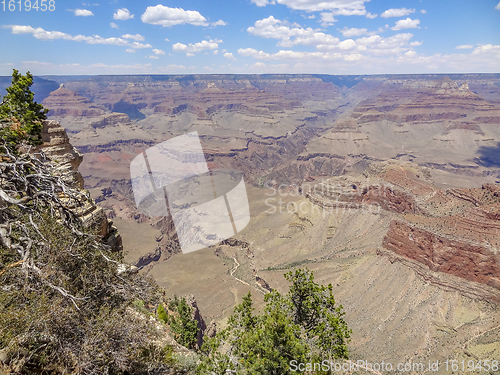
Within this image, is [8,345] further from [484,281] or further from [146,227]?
[146,227]

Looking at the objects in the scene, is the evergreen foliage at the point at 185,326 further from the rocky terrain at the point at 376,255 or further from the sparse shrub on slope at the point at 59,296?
the rocky terrain at the point at 376,255

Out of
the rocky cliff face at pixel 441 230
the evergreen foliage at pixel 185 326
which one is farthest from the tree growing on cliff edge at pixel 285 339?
the rocky cliff face at pixel 441 230

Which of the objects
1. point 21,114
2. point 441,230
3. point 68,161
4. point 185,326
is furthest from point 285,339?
point 441,230

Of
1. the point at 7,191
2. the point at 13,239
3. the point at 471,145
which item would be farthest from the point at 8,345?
the point at 471,145

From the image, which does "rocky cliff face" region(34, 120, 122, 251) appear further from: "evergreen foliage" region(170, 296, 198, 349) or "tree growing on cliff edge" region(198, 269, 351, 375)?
"evergreen foliage" region(170, 296, 198, 349)

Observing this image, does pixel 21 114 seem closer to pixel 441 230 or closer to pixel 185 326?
pixel 185 326

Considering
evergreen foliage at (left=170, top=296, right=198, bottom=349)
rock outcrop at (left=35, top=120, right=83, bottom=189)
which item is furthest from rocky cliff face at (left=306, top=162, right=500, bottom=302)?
rock outcrop at (left=35, top=120, right=83, bottom=189)
